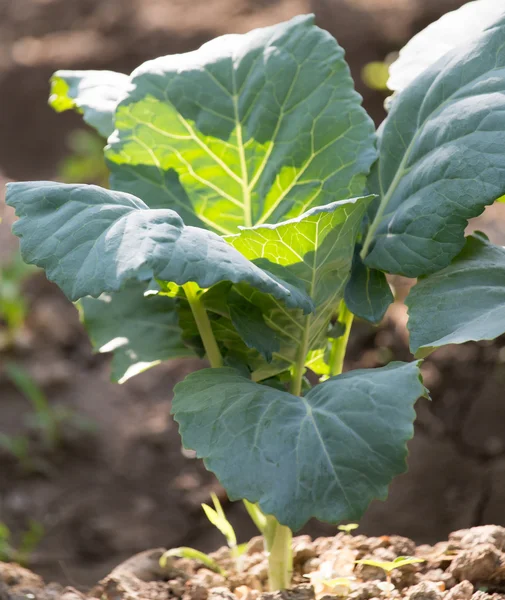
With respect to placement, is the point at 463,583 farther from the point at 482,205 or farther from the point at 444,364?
the point at 444,364

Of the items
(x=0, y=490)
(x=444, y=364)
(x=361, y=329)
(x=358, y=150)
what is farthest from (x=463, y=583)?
(x=0, y=490)

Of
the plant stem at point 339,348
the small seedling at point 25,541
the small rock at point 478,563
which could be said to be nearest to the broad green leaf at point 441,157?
the plant stem at point 339,348

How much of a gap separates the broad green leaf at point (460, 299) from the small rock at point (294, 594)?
527 mm

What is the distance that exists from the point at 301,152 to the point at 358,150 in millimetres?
130

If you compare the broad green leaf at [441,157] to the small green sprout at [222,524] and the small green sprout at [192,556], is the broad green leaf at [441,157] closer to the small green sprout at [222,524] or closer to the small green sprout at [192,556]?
the small green sprout at [222,524]

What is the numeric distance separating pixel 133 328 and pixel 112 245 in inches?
24.8

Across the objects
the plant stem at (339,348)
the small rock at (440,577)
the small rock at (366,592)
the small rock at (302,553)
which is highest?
the plant stem at (339,348)

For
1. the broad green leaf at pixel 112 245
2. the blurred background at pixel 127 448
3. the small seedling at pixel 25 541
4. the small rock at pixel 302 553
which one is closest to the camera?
the broad green leaf at pixel 112 245

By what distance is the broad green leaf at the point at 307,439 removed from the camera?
120 cm

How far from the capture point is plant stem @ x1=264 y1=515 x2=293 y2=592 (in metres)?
1.57

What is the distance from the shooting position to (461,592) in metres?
1.48

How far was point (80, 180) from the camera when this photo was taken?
467 cm

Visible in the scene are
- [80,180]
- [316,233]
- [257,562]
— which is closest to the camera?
[316,233]

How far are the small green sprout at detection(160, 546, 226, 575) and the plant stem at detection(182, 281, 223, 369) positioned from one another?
49 cm
